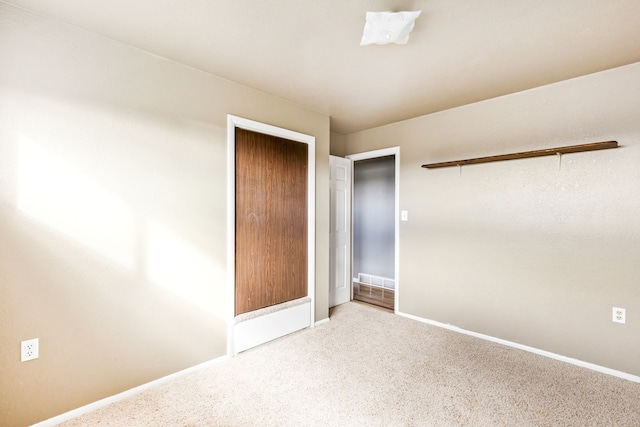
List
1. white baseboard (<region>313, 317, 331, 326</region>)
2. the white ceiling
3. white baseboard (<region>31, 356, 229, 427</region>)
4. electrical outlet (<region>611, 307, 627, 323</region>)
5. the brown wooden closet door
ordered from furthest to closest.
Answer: white baseboard (<region>313, 317, 331, 326</region>) → the brown wooden closet door → electrical outlet (<region>611, 307, 627, 323</region>) → white baseboard (<region>31, 356, 229, 427</region>) → the white ceiling

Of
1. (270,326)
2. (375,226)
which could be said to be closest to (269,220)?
(270,326)

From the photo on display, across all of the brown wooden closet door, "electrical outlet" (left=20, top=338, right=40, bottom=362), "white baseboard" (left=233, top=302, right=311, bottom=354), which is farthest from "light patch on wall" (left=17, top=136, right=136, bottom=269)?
"white baseboard" (left=233, top=302, right=311, bottom=354)

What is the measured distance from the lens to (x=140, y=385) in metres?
2.01

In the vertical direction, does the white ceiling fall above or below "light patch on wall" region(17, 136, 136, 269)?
above

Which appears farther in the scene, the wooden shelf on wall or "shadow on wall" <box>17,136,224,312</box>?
the wooden shelf on wall

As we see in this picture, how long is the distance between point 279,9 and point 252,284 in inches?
83.5

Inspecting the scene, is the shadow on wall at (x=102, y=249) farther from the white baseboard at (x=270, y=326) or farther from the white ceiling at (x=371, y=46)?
the white ceiling at (x=371, y=46)

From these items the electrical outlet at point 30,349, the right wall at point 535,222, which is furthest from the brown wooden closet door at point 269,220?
the right wall at point 535,222

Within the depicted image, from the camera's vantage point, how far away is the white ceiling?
62.2 inches

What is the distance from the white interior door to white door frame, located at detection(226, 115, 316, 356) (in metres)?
0.75

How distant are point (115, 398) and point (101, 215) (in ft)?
3.97

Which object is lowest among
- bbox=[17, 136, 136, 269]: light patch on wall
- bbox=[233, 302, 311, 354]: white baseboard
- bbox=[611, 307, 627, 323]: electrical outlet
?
bbox=[233, 302, 311, 354]: white baseboard

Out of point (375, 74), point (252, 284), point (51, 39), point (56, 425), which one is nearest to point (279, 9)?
point (375, 74)

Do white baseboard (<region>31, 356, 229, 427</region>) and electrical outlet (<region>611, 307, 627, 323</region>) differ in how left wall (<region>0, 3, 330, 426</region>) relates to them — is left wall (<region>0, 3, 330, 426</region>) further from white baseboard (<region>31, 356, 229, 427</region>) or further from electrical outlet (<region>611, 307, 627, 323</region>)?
electrical outlet (<region>611, 307, 627, 323</region>)
